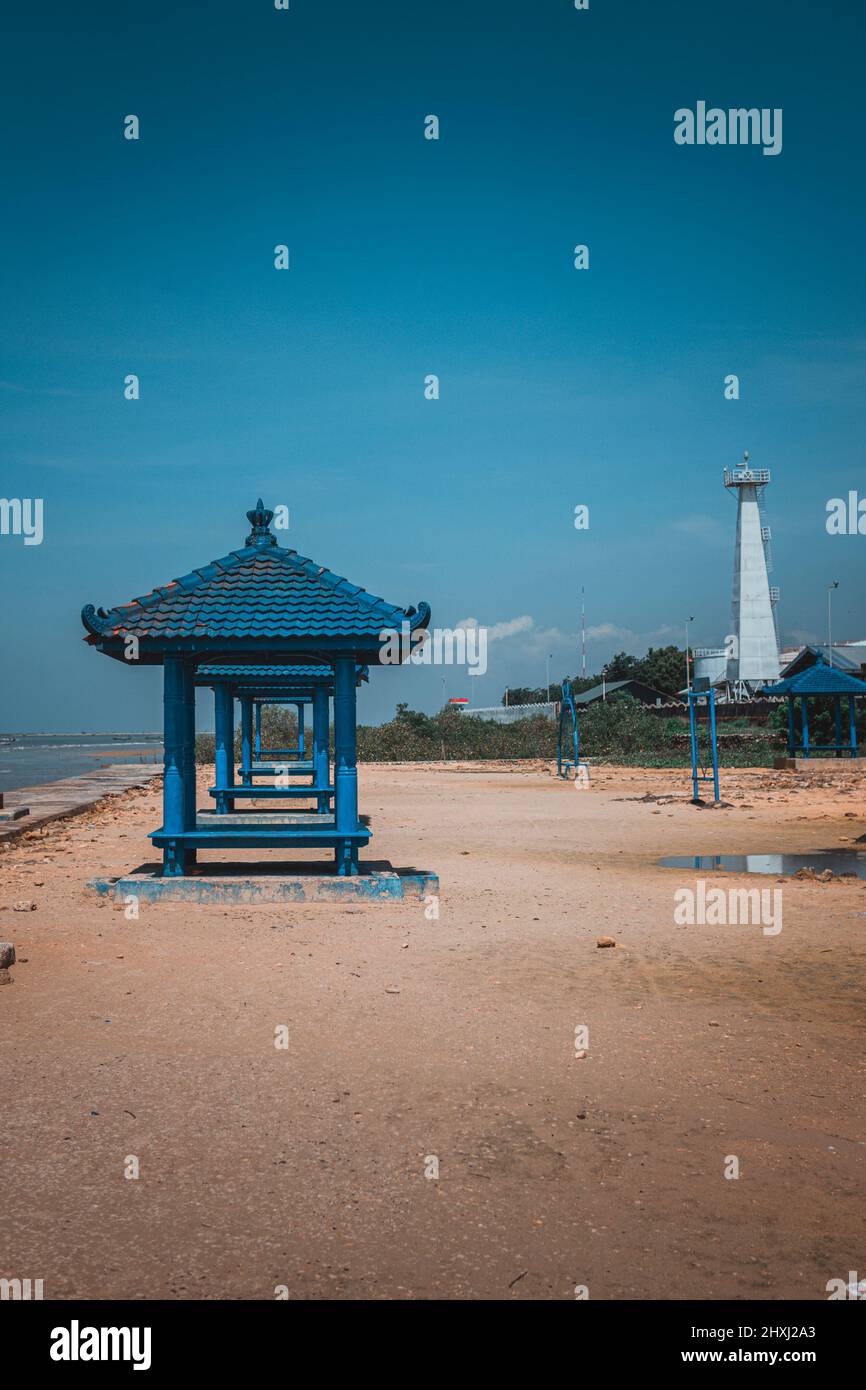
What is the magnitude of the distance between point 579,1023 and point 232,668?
10177mm

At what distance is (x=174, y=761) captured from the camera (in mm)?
10609

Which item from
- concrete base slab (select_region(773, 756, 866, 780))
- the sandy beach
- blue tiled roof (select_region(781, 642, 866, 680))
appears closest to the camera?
the sandy beach

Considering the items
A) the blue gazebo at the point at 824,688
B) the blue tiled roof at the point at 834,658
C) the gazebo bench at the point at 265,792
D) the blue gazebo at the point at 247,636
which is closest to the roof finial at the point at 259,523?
the blue gazebo at the point at 247,636

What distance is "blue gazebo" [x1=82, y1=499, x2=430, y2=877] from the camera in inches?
402

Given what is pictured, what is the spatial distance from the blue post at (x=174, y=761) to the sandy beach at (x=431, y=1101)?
817 millimetres

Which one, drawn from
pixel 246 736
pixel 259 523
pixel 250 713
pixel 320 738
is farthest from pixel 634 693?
pixel 259 523

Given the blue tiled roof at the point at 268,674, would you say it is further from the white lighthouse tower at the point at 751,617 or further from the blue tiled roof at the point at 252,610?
the white lighthouse tower at the point at 751,617

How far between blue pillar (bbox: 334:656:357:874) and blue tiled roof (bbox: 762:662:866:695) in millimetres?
23672

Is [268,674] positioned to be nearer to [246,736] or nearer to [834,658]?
[246,736]

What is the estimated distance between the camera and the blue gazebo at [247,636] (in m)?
10.2

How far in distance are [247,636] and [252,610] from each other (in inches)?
11.7

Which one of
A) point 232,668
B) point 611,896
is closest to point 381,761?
point 232,668

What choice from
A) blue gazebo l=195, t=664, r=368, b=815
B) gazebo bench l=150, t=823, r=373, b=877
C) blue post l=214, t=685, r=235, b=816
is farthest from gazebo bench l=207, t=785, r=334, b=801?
gazebo bench l=150, t=823, r=373, b=877

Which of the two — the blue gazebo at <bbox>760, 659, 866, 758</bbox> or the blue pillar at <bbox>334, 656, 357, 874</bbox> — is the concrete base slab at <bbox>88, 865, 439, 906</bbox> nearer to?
the blue pillar at <bbox>334, 656, 357, 874</bbox>
